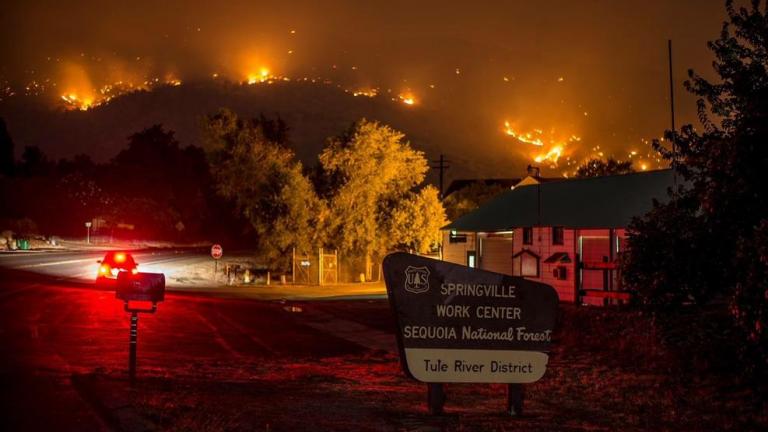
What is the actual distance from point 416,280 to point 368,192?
138 ft

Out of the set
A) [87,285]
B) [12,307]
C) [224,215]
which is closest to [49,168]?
[224,215]

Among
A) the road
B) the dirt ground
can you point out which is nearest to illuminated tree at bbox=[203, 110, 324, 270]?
the road

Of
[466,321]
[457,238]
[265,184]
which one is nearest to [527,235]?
[457,238]

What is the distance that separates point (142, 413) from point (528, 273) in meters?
27.6

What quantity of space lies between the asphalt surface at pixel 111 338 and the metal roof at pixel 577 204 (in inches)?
318

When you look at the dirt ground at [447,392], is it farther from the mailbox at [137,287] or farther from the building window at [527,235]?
the building window at [527,235]

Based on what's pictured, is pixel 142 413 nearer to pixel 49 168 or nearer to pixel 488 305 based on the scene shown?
pixel 488 305

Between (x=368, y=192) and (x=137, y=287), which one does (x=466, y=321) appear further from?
(x=368, y=192)

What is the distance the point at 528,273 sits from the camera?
35.0 meters

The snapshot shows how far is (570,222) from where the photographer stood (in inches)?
1246

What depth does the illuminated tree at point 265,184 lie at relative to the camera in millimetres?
49469

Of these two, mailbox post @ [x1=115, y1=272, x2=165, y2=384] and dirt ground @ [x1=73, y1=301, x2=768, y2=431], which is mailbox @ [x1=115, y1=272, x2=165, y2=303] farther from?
dirt ground @ [x1=73, y1=301, x2=768, y2=431]

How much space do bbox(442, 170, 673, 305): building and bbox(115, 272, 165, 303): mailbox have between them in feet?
60.2

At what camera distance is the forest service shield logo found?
8.95 metres
